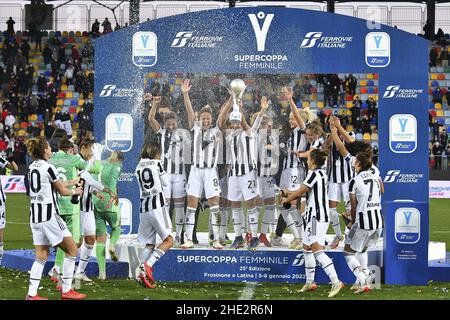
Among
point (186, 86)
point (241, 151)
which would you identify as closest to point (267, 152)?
point (241, 151)

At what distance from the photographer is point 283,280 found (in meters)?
15.6

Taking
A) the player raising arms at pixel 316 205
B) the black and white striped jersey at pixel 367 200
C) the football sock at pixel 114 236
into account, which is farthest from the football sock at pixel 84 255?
the black and white striped jersey at pixel 367 200

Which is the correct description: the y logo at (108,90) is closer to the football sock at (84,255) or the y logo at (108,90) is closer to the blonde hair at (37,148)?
the football sock at (84,255)

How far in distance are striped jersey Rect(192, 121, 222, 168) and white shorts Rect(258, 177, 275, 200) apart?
2.43 ft

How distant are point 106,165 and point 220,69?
221 centimetres

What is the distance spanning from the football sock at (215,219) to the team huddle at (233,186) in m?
0.02

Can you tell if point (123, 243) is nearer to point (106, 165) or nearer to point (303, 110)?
point (106, 165)

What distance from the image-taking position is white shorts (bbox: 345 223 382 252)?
1438 cm

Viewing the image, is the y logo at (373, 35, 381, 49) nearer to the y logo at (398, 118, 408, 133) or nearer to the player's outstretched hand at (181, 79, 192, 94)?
the y logo at (398, 118, 408, 133)

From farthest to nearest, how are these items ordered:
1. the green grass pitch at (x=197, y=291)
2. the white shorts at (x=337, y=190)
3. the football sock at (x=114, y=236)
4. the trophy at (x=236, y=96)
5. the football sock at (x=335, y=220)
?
the football sock at (x=335, y=220), the white shorts at (x=337, y=190), the trophy at (x=236, y=96), the football sock at (x=114, y=236), the green grass pitch at (x=197, y=291)

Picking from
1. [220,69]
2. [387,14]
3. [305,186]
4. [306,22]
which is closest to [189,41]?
[220,69]

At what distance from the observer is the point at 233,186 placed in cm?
1586

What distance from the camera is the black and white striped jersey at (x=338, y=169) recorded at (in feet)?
53.0

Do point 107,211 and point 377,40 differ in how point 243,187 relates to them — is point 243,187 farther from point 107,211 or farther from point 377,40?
point 377,40
